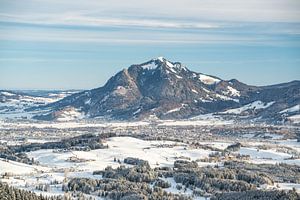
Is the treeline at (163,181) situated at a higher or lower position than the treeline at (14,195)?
lower

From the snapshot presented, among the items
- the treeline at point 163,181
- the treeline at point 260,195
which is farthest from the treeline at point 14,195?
the treeline at point 260,195

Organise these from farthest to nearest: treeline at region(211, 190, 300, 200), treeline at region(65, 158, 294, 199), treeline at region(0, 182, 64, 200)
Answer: treeline at region(65, 158, 294, 199)
treeline at region(211, 190, 300, 200)
treeline at region(0, 182, 64, 200)

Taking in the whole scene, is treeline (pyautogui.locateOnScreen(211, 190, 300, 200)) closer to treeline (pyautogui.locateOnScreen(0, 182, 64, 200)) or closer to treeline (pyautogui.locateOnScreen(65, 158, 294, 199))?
treeline (pyautogui.locateOnScreen(65, 158, 294, 199))

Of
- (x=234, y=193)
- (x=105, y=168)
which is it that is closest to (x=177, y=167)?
(x=105, y=168)

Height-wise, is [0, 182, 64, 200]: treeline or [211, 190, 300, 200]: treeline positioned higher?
[0, 182, 64, 200]: treeline

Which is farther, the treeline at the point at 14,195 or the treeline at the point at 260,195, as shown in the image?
the treeline at the point at 260,195

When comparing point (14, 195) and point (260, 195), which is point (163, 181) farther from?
point (14, 195)

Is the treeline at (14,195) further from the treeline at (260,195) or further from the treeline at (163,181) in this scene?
the treeline at (260,195)

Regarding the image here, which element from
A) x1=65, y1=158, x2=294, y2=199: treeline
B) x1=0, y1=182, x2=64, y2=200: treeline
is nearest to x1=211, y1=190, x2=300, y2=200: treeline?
x1=65, y1=158, x2=294, y2=199: treeline

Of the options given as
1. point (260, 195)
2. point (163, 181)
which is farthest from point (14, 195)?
point (260, 195)

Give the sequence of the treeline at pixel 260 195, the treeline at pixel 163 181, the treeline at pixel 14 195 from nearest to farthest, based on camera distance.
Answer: the treeline at pixel 14 195
the treeline at pixel 260 195
the treeline at pixel 163 181

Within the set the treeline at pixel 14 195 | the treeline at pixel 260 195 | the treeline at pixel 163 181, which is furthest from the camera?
the treeline at pixel 163 181
